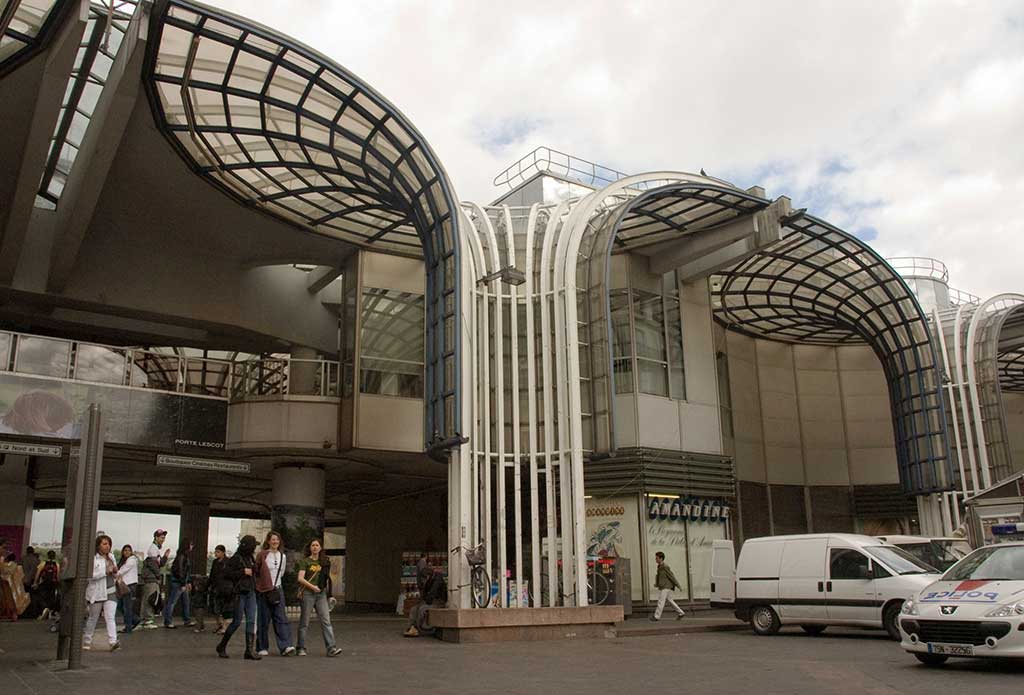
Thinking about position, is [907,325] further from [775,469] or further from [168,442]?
[168,442]

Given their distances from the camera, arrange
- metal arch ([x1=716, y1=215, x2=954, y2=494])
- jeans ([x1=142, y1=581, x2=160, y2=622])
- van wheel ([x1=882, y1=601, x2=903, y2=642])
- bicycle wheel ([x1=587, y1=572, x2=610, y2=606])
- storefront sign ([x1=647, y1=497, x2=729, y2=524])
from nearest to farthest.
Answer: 1. van wheel ([x1=882, y1=601, x2=903, y2=642])
2. jeans ([x1=142, y1=581, x2=160, y2=622])
3. bicycle wheel ([x1=587, y1=572, x2=610, y2=606])
4. storefront sign ([x1=647, y1=497, x2=729, y2=524])
5. metal arch ([x1=716, y1=215, x2=954, y2=494])

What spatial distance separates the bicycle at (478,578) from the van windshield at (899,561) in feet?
21.1

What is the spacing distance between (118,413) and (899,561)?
52.6 feet

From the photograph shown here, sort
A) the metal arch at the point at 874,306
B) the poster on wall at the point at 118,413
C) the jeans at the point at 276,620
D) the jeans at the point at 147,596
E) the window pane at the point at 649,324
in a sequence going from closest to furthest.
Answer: the jeans at the point at 276,620 < the jeans at the point at 147,596 < the poster on wall at the point at 118,413 < the window pane at the point at 649,324 < the metal arch at the point at 874,306

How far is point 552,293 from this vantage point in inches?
721

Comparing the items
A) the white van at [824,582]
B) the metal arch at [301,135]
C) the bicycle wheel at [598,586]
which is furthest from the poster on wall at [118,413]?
the white van at [824,582]

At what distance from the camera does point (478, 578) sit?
15805 millimetres

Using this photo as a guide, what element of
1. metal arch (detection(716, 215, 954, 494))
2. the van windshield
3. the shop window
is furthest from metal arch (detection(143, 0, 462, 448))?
metal arch (detection(716, 215, 954, 494))

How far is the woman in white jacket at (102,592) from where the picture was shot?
11.5m

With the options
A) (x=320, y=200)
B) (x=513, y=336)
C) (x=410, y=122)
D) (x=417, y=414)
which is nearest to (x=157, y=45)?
(x=410, y=122)

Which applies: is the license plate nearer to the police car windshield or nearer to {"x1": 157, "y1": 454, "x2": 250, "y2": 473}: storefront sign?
the police car windshield

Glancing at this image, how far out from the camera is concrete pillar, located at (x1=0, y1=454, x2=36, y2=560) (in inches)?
935

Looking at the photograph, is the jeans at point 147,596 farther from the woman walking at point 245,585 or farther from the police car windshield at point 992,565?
the police car windshield at point 992,565

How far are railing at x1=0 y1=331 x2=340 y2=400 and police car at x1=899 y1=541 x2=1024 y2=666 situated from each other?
49.3 feet
